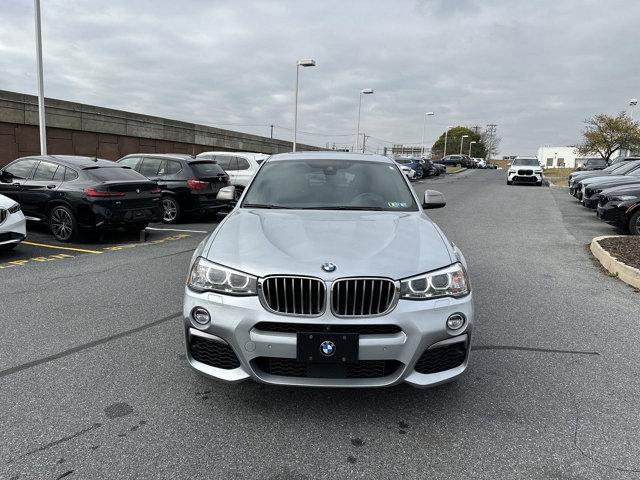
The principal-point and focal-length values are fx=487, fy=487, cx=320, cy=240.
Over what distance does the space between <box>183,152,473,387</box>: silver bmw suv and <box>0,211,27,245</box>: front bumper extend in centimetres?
578

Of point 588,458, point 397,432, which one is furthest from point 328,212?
point 588,458

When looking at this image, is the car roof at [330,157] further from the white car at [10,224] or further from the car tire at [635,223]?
the car tire at [635,223]

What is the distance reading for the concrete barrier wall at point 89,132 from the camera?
15.8 m

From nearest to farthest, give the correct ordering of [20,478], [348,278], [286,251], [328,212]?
[20,478]
[348,278]
[286,251]
[328,212]

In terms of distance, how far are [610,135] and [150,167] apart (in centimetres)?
3974

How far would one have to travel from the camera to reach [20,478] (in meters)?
2.43

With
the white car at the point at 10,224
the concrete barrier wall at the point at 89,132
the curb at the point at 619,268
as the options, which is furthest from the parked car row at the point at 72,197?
the concrete barrier wall at the point at 89,132

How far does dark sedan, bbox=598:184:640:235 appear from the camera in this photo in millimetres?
10062

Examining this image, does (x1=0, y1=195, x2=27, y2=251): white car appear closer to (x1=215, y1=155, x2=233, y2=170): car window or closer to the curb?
(x1=215, y1=155, x2=233, y2=170): car window

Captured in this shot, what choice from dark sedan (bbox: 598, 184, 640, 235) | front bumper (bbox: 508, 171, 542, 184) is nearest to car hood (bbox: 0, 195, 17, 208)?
dark sedan (bbox: 598, 184, 640, 235)

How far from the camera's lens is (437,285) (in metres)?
2.97

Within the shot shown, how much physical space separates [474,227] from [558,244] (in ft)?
7.71

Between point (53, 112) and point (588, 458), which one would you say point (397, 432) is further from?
point (53, 112)

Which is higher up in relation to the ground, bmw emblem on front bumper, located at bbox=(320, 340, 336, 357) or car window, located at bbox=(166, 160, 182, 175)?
car window, located at bbox=(166, 160, 182, 175)
